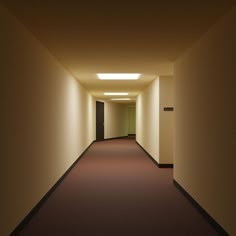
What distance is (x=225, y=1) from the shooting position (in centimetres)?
284

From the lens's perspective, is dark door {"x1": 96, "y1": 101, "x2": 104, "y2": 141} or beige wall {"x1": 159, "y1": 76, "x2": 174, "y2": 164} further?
dark door {"x1": 96, "y1": 101, "x2": 104, "y2": 141}

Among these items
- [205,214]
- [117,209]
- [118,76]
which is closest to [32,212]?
[117,209]

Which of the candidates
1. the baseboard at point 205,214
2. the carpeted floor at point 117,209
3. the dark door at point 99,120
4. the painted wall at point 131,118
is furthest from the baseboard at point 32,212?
the painted wall at point 131,118

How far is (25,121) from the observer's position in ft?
11.9

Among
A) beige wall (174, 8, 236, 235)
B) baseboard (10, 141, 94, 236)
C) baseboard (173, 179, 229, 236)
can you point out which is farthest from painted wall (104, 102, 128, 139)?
beige wall (174, 8, 236, 235)

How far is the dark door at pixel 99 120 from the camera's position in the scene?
1654 centimetres

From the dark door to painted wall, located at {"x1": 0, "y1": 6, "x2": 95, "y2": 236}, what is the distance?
1073cm

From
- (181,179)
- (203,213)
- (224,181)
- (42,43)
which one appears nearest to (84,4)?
(42,43)

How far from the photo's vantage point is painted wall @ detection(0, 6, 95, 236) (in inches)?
118

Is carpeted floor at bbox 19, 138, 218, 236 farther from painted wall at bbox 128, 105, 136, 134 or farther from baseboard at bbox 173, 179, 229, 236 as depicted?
painted wall at bbox 128, 105, 136, 134

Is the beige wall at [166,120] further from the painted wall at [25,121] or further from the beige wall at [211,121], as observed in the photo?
the painted wall at [25,121]

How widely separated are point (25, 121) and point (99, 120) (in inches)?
514

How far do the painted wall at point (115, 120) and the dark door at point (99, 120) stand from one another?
509 mm

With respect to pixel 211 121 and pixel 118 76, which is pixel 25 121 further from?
pixel 118 76
